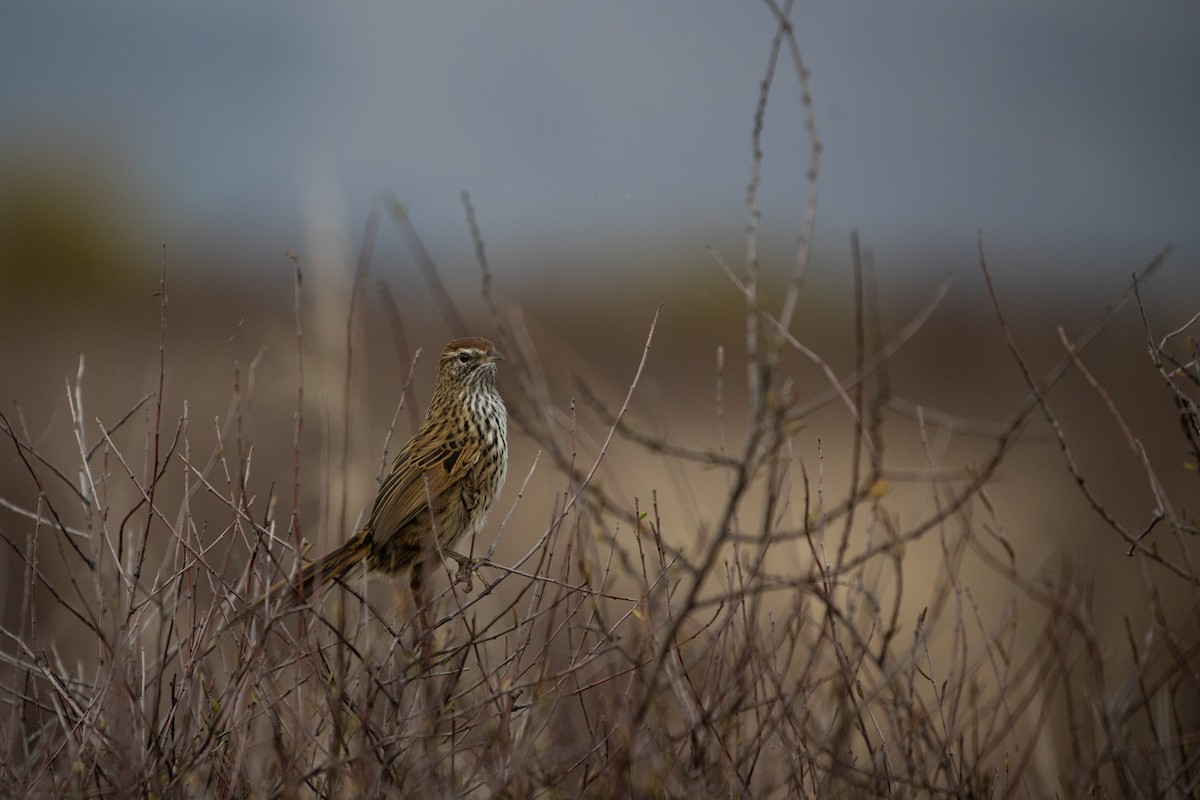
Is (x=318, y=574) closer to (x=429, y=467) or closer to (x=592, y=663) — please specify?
(x=592, y=663)

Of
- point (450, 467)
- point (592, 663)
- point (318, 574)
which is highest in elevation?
point (450, 467)

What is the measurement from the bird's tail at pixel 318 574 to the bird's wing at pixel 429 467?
21 cm

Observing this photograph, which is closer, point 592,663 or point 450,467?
point 592,663

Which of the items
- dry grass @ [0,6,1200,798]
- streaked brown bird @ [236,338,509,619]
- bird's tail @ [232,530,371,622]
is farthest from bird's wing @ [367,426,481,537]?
dry grass @ [0,6,1200,798]

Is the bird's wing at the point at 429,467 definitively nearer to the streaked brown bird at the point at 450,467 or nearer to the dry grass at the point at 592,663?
the streaked brown bird at the point at 450,467

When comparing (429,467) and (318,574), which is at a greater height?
(429,467)

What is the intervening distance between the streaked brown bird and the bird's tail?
0.31 ft

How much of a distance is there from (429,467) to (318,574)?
109cm

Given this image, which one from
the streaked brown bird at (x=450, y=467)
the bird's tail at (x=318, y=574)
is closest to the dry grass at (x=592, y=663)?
the bird's tail at (x=318, y=574)

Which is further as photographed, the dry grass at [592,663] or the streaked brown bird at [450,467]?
the streaked brown bird at [450,467]

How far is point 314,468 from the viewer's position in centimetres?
970

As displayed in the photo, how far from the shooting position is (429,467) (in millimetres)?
4012

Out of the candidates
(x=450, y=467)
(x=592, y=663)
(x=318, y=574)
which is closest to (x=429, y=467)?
(x=450, y=467)

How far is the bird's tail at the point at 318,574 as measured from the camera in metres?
2.71
